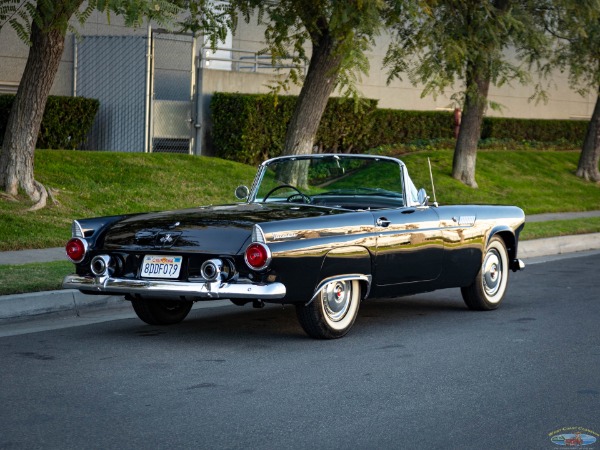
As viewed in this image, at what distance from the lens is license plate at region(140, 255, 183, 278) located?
7.85 m

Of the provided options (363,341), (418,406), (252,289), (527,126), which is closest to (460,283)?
(363,341)

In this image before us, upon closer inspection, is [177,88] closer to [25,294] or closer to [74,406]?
[25,294]

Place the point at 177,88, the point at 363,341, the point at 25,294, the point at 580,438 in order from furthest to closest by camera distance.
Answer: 1. the point at 177,88
2. the point at 25,294
3. the point at 363,341
4. the point at 580,438

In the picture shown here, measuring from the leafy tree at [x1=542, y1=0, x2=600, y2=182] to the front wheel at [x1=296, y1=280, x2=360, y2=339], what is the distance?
14042mm

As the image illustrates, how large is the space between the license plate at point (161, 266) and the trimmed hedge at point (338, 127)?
10222 mm

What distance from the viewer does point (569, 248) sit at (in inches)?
677

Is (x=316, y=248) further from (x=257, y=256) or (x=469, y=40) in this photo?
(x=469, y=40)

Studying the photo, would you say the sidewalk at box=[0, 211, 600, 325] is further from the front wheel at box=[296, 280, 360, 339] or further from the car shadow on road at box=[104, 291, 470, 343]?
the front wheel at box=[296, 280, 360, 339]

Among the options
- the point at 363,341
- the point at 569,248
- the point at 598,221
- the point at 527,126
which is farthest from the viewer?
the point at 527,126

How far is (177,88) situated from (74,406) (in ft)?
57.6

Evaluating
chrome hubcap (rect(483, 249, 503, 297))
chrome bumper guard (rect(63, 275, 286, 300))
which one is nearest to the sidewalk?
chrome bumper guard (rect(63, 275, 286, 300))

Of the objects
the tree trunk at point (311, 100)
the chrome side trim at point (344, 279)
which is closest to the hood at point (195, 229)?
the chrome side trim at point (344, 279)

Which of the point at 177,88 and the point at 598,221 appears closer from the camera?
the point at 598,221

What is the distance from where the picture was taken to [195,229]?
793cm
